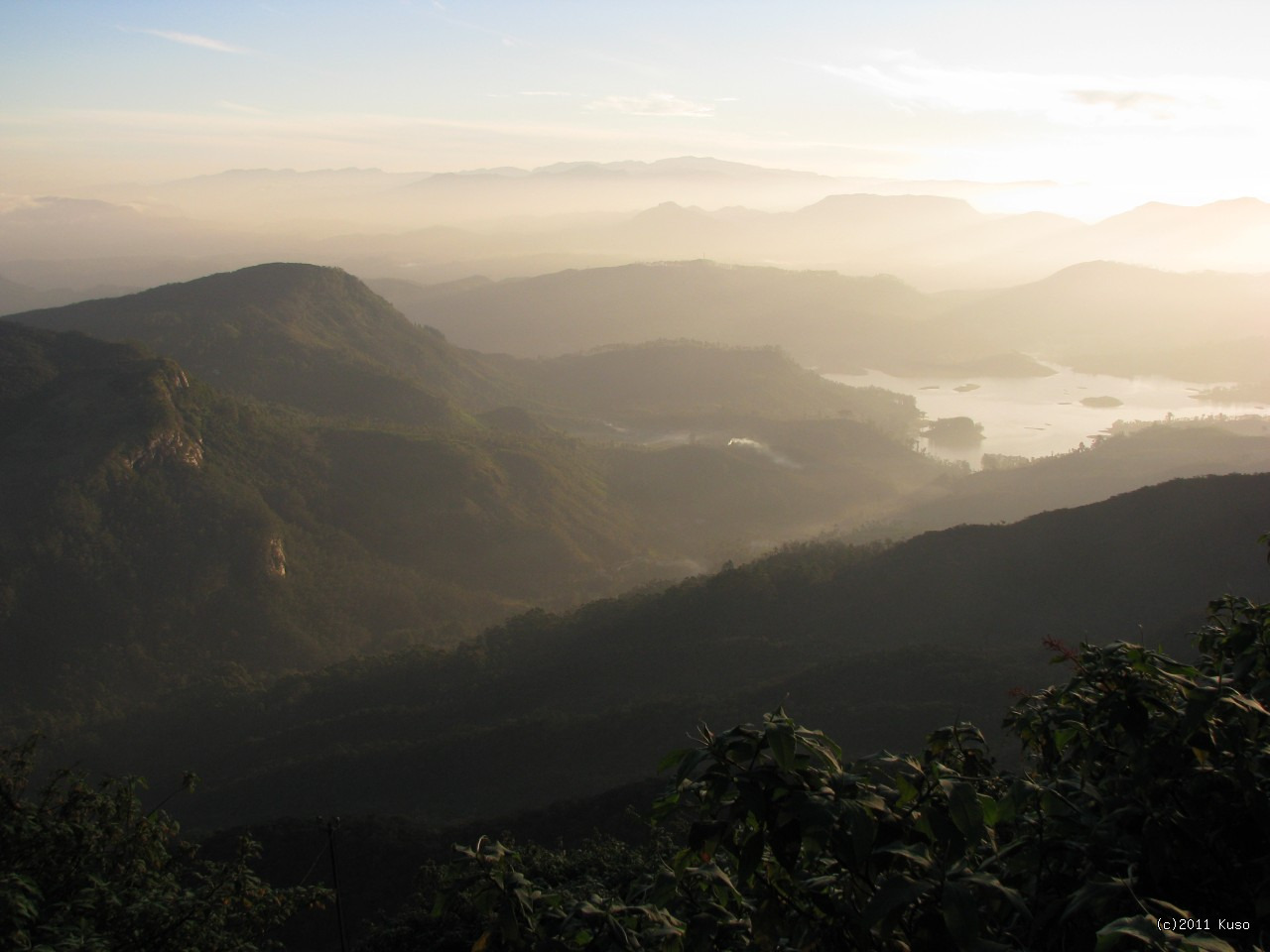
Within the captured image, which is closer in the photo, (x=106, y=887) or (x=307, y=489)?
(x=106, y=887)

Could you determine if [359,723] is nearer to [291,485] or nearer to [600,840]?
[600,840]

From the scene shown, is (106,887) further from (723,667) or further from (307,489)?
(307,489)

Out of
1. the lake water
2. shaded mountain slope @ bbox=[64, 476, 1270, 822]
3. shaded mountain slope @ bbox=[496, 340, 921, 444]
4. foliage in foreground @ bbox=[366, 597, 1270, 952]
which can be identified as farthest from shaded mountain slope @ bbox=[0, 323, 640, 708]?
the lake water

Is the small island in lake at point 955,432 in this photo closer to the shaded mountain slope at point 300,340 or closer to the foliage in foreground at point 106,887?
the shaded mountain slope at point 300,340

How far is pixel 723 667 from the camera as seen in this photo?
132 ft

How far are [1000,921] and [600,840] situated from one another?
19536 mm

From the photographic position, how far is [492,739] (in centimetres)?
3669

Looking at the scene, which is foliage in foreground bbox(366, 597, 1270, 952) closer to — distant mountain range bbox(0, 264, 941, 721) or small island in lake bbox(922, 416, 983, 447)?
distant mountain range bbox(0, 264, 941, 721)

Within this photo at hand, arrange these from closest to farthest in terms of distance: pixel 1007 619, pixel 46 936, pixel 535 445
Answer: pixel 46 936 < pixel 1007 619 < pixel 535 445

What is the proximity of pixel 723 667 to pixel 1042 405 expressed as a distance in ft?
442

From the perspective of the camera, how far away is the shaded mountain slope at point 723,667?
33.7m

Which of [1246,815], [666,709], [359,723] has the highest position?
[1246,815]

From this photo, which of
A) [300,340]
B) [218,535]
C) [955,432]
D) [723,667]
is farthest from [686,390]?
[723,667]

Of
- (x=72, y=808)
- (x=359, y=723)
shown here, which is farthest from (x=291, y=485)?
(x=72, y=808)
